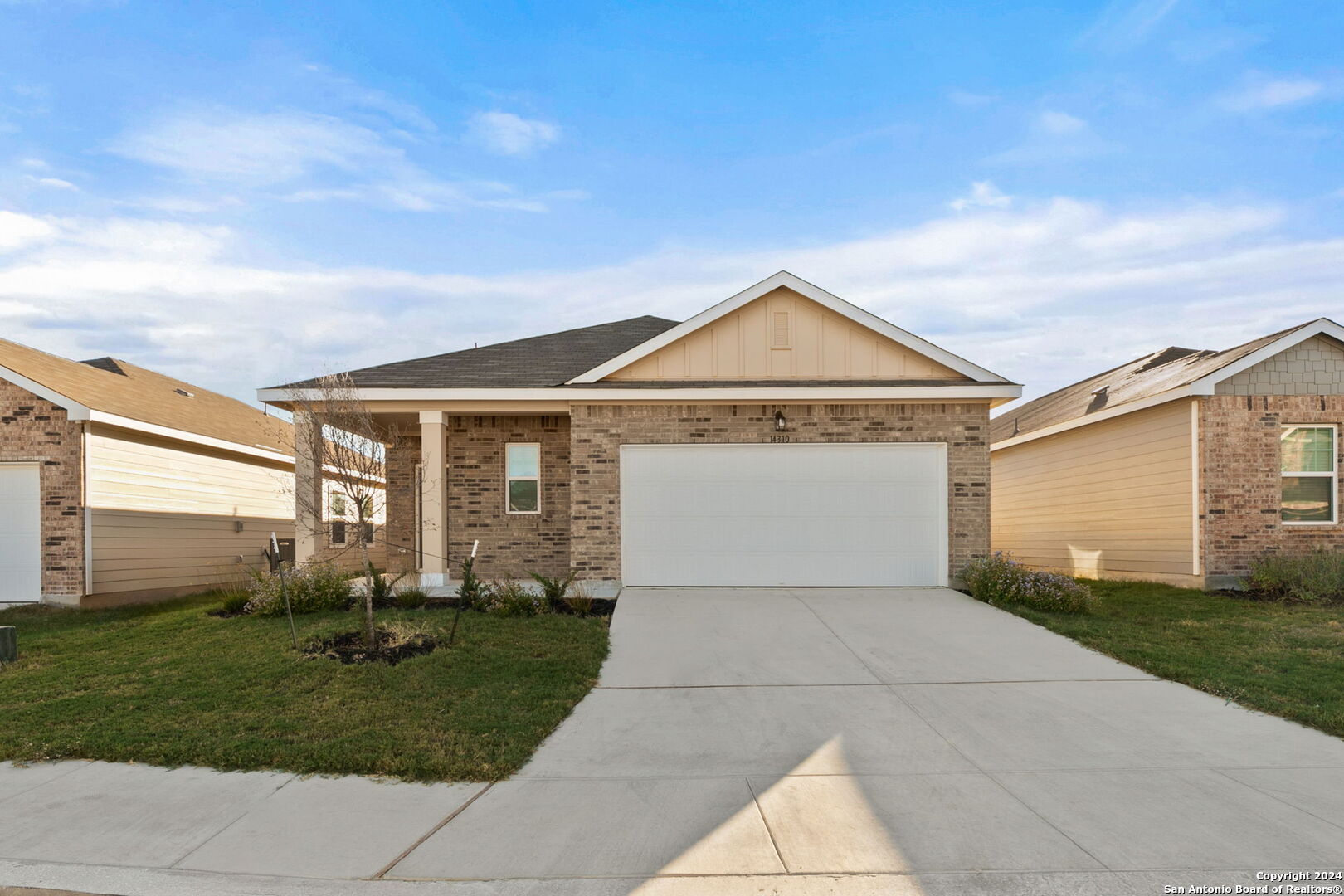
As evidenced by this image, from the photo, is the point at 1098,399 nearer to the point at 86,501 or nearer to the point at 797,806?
the point at 797,806

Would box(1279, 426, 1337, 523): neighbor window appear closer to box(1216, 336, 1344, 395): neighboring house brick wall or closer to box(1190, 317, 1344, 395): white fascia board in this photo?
box(1216, 336, 1344, 395): neighboring house brick wall

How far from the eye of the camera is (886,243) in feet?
55.8

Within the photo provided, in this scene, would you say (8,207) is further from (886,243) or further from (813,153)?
(886,243)

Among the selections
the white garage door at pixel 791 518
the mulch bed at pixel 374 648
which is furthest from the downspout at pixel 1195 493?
the mulch bed at pixel 374 648

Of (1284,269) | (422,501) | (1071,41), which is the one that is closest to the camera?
(422,501)

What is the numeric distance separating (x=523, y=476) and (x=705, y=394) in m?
3.83

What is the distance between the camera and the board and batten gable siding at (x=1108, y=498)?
1291cm

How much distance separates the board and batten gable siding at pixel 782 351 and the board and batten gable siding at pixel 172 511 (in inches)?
234

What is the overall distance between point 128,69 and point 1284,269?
23158 mm

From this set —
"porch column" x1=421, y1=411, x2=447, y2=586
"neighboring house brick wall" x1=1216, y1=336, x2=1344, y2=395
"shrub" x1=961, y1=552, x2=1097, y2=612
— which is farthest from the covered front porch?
"neighboring house brick wall" x1=1216, y1=336, x2=1344, y2=395

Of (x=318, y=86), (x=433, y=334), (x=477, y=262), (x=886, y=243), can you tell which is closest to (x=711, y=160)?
(x=886, y=243)

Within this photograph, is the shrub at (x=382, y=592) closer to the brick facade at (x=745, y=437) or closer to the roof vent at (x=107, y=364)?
the brick facade at (x=745, y=437)

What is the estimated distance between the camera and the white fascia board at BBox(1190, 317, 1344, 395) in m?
12.1

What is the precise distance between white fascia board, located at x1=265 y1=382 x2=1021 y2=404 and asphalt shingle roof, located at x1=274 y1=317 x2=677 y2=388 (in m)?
0.13
